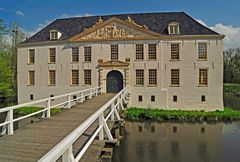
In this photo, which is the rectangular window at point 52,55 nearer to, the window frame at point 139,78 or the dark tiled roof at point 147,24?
the dark tiled roof at point 147,24

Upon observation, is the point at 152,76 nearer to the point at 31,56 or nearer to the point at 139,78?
the point at 139,78

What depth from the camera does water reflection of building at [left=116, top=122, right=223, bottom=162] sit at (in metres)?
9.23

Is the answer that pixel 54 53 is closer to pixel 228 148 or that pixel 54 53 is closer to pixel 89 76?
pixel 89 76

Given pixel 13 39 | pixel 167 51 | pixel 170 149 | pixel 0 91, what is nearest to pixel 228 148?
pixel 170 149

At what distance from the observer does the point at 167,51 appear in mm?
19297

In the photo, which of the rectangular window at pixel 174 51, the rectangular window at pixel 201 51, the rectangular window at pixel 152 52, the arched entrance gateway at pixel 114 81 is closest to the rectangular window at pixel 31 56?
the arched entrance gateway at pixel 114 81

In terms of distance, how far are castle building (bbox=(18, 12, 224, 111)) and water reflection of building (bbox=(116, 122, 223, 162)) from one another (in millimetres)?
4004

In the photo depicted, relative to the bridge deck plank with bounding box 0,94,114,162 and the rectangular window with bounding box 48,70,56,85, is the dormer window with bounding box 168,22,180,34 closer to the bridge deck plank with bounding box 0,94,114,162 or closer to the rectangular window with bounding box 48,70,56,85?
the rectangular window with bounding box 48,70,56,85

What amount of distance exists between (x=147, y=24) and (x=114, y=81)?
21.3 feet

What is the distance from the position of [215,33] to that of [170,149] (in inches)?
502

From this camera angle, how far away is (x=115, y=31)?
1967cm

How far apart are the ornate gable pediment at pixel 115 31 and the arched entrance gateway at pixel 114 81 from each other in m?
3.32

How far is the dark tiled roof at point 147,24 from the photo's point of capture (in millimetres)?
19477

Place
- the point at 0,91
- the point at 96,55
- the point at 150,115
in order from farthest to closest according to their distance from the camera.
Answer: the point at 0,91 → the point at 96,55 → the point at 150,115
